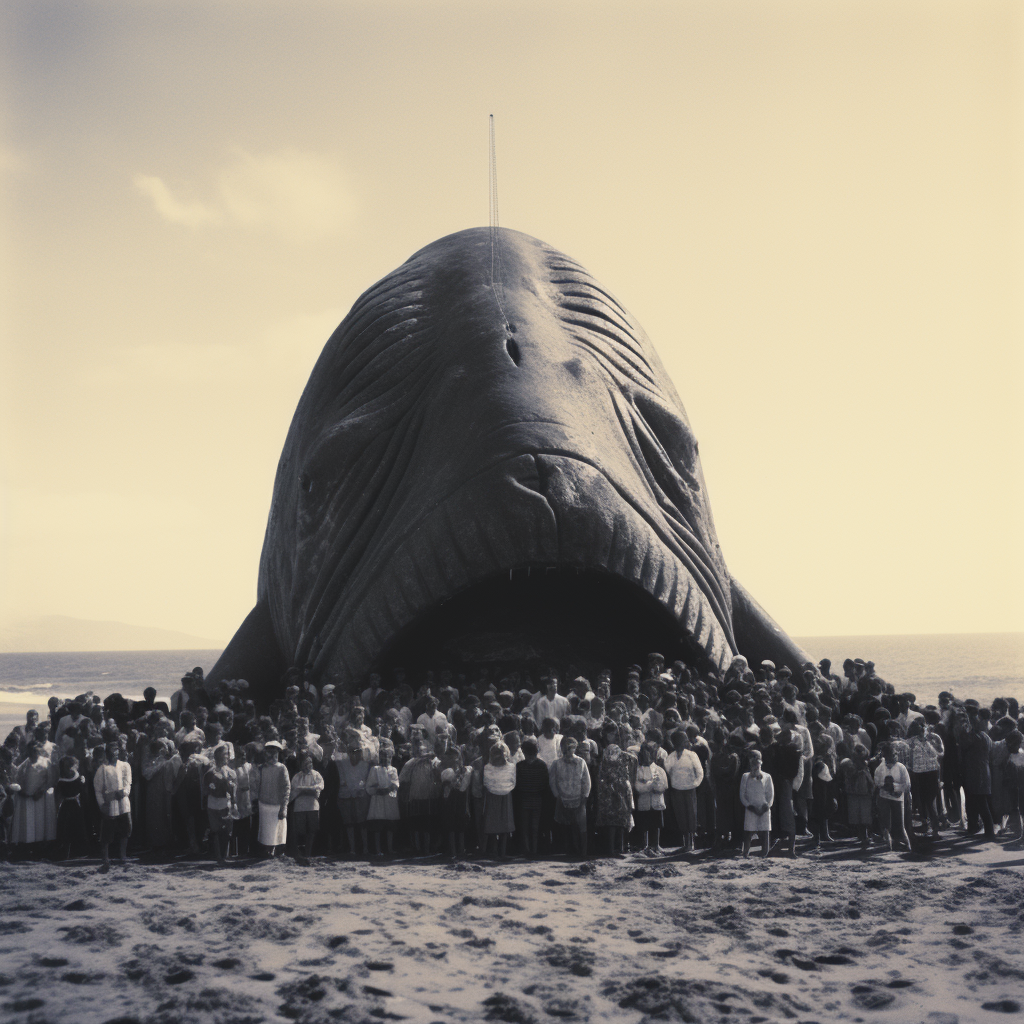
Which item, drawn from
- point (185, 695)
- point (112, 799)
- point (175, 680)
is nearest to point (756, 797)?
point (112, 799)

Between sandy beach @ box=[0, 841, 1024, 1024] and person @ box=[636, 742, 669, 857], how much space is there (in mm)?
480

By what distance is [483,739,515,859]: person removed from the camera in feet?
38.7

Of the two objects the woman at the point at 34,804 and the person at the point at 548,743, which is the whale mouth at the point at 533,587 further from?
the woman at the point at 34,804

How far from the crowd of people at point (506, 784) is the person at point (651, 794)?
0.06 feet

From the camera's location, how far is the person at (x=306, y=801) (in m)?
11.9

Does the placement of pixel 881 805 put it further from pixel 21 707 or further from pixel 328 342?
pixel 21 707

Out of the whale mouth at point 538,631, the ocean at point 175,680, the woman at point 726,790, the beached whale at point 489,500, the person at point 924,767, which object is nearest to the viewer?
the woman at point 726,790

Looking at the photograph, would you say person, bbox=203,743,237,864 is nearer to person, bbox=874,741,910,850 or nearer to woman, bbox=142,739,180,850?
woman, bbox=142,739,180,850

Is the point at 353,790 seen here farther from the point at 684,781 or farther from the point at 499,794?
the point at 684,781

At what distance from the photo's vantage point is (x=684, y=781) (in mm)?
12039

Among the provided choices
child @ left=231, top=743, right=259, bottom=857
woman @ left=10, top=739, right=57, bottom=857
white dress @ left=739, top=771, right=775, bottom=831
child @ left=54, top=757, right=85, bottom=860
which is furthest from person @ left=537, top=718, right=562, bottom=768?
woman @ left=10, top=739, right=57, bottom=857

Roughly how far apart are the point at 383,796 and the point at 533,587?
5.17 meters

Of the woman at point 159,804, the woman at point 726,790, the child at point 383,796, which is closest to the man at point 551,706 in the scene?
the woman at point 726,790

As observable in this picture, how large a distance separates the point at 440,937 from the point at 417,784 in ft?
10.8
